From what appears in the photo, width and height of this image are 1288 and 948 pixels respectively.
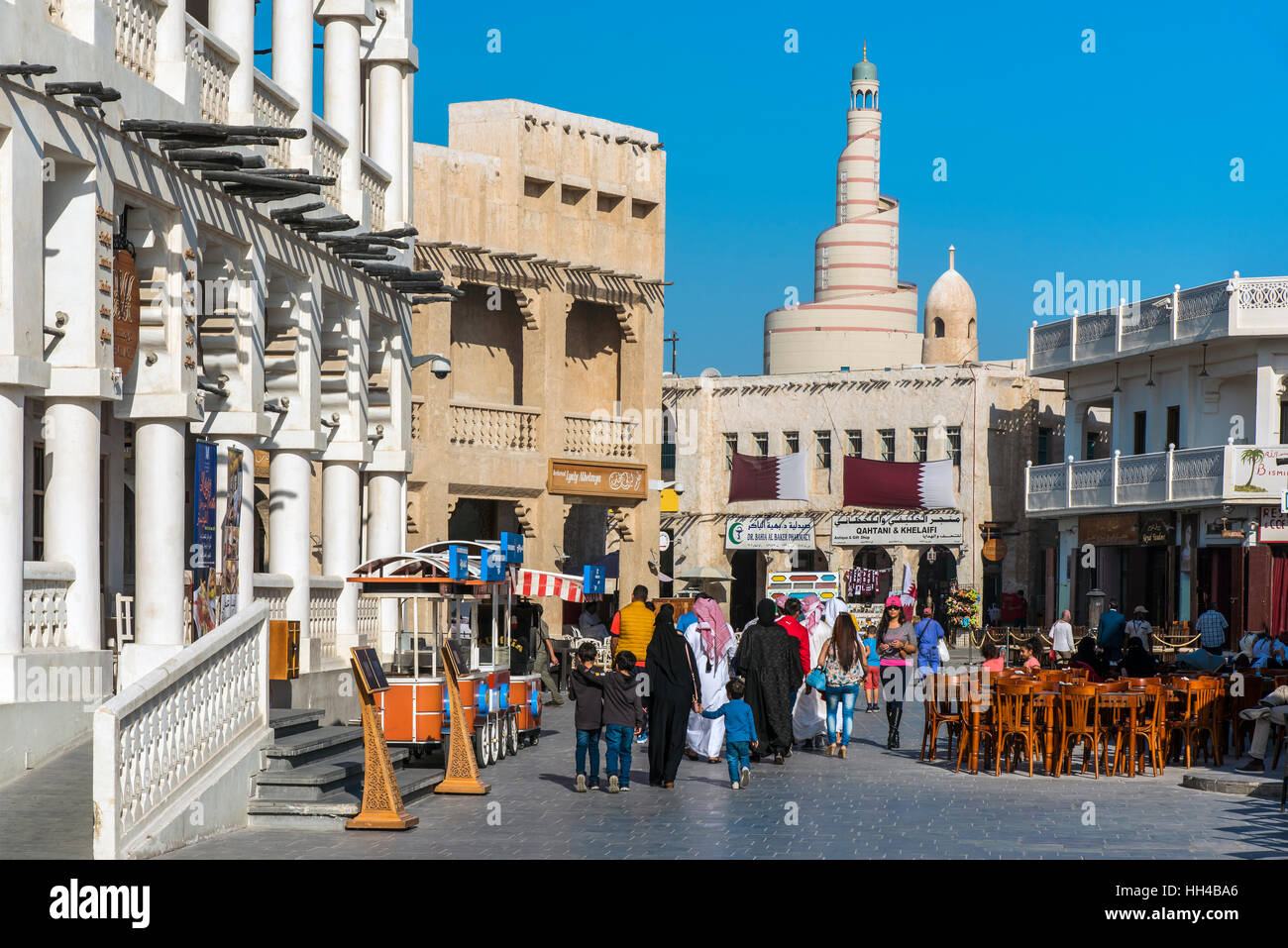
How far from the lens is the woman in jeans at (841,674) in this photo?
19.0m

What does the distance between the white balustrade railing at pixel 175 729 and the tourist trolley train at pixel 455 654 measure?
2839 millimetres

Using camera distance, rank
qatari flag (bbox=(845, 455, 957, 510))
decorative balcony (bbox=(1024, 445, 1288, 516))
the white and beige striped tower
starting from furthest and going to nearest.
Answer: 1. the white and beige striped tower
2. qatari flag (bbox=(845, 455, 957, 510))
3. decorative balcony (bbox=(1024, 445, 1288, 516))

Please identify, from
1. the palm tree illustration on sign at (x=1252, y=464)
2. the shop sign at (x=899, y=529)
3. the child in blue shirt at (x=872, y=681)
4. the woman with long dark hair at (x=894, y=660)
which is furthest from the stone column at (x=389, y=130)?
the shop sign at (x=899, y=529)

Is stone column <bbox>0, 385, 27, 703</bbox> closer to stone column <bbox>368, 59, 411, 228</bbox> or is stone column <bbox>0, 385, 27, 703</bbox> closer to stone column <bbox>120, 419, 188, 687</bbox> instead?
stone column <bbox>120, 419, 188, 687</bbox>

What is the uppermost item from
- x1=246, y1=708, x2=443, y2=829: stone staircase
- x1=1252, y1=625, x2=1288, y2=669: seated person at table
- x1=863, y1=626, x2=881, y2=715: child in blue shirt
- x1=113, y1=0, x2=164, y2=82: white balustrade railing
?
x1=113, y1=0, x2=164, y2=82: white balustrade railing

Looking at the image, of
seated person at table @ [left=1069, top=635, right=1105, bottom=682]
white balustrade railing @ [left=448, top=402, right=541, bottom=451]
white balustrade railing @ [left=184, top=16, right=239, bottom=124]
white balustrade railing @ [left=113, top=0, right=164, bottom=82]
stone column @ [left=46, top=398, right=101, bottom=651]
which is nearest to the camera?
stone column @ [left=46, top=398, right=101, bottom=651]

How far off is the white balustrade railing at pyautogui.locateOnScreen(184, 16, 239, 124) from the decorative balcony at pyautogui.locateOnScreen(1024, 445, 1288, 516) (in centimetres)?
2470

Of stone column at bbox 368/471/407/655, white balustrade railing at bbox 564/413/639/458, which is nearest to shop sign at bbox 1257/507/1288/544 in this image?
white balustrade railing at bbox 564/413/639/458

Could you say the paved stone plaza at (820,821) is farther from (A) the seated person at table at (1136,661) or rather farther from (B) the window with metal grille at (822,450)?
(B) the window with metal grille at (822,450)

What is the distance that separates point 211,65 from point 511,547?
5.89 m

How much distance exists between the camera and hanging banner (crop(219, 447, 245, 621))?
16609mm

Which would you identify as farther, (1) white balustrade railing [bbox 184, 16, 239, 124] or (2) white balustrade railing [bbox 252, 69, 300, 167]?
(2) white balustrade railing [bbox 252, 69, 300, 167]

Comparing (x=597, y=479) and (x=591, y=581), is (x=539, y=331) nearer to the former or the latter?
(x=597, y=479)

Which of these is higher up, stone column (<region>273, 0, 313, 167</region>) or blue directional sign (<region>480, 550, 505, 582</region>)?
stone column (<region>273, 0, 313, 167</region>)
